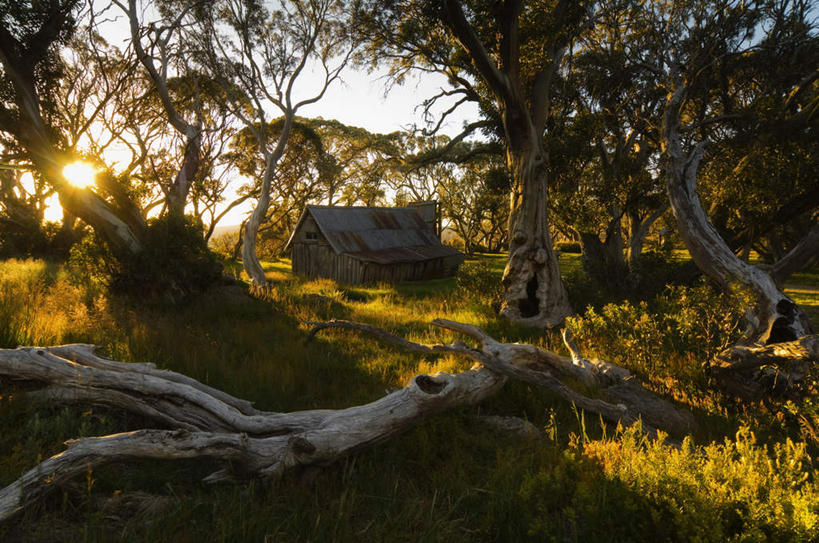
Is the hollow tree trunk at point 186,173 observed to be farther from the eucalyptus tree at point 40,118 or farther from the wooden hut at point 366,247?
the wooden hut at point 366,247

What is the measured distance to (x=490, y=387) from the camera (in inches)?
189

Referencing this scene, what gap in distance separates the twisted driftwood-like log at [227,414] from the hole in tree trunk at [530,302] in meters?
5.15

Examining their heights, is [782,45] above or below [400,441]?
above

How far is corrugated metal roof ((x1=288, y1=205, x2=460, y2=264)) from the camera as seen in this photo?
66.3 ft

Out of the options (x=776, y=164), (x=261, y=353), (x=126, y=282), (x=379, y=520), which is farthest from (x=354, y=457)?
(x=776, y=164)

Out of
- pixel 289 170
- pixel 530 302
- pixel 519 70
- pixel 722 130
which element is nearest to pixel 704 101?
pixel 722 130

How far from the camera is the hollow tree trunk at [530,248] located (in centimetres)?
998

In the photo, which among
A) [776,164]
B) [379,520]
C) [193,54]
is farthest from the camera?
[193,54]

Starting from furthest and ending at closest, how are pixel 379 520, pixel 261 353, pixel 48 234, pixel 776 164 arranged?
pixel 48 234 < pixel 776 164 < pixel 261 353 < pixel 379 520

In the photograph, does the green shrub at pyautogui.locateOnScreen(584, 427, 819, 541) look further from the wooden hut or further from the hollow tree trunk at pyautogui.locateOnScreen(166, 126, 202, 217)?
the wooden hut

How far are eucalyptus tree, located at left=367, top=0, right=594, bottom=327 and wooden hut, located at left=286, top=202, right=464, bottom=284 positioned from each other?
9896mm

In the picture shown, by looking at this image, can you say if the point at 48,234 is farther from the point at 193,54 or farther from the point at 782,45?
the point at 782,45

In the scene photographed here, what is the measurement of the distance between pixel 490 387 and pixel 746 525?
2690mm

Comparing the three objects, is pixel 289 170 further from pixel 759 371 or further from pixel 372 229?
pixel 759 371
